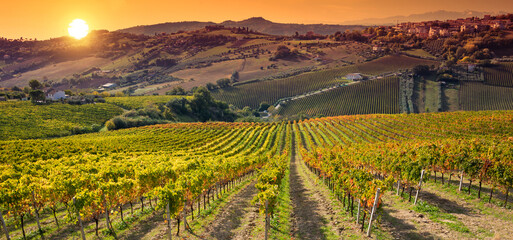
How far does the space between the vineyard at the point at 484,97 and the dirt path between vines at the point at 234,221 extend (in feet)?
554

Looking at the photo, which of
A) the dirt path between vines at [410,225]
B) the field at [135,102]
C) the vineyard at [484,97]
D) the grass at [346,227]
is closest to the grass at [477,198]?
the dirt path between vines at [410,225]

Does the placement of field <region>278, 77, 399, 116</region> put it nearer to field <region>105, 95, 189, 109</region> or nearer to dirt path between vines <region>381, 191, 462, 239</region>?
field <region>105, 95, 189, 109</region>

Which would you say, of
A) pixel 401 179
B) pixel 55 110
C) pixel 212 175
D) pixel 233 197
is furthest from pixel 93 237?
pixel 55 110

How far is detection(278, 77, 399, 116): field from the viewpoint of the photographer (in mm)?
161000

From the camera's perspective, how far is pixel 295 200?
2859 cm

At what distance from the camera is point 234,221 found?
21750 mm

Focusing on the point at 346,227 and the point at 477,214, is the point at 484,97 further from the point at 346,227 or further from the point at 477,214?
the point at 346,227

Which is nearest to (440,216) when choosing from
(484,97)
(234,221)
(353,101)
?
(234,221)

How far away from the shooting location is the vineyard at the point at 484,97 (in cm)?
14750

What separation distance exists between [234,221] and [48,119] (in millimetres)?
95930

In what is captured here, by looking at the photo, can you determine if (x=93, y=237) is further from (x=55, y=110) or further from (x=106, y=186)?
(x=55, y=110)

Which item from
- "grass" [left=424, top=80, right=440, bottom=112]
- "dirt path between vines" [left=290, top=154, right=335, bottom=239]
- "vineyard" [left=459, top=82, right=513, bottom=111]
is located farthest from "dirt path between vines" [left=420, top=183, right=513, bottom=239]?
"vineyard" [left=459, top=82, right=513, bottom=111]

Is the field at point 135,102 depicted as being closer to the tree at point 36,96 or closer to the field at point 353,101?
the tree at point 36,96

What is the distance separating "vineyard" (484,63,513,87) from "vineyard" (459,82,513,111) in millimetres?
8133
